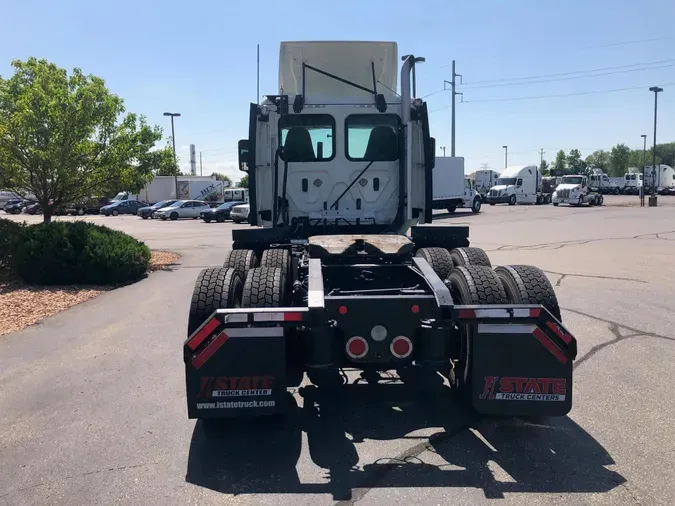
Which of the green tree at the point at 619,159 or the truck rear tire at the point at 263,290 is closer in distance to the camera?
the truck rear tire at the point at 263,290

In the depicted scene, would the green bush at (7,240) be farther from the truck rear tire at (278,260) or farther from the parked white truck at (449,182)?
the parked white truck at (449,182)

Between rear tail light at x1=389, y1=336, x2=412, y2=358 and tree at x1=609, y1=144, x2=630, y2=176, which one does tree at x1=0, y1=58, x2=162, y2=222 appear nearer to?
rear tail light at x1=389, y1=336, x2=412, y2=358

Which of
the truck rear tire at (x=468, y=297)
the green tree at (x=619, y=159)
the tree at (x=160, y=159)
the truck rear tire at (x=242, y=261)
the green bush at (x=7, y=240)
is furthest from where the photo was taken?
the green tree at (x=619, y=159)

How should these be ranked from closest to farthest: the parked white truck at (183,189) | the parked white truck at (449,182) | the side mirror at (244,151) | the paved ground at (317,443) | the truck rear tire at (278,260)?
the paved ground at (317,443) < the truck rear tire at (278,260) < the side mirror at (244,151) < the parked white truck at (449,182) < the parked white truck at (183,189)

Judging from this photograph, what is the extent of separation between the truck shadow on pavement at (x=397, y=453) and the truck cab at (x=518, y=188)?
45.9 meters

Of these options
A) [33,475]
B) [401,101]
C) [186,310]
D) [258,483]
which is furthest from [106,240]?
[258,483]

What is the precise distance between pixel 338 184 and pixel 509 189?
44.0 m

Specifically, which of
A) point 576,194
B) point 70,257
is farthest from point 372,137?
point 576,194

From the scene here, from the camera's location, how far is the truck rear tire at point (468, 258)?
5.84 metres

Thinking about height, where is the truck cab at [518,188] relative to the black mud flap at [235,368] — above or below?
above

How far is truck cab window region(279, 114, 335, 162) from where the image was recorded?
6.91 m

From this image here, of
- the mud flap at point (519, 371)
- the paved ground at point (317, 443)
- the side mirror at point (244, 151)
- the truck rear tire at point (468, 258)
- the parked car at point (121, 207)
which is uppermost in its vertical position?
the side mirror at point (244, 151)

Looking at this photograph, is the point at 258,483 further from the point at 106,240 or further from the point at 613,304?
the point at 106,240

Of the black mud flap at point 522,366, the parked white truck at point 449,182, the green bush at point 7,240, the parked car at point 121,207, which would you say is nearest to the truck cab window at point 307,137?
the black mud flap at point 522,366
